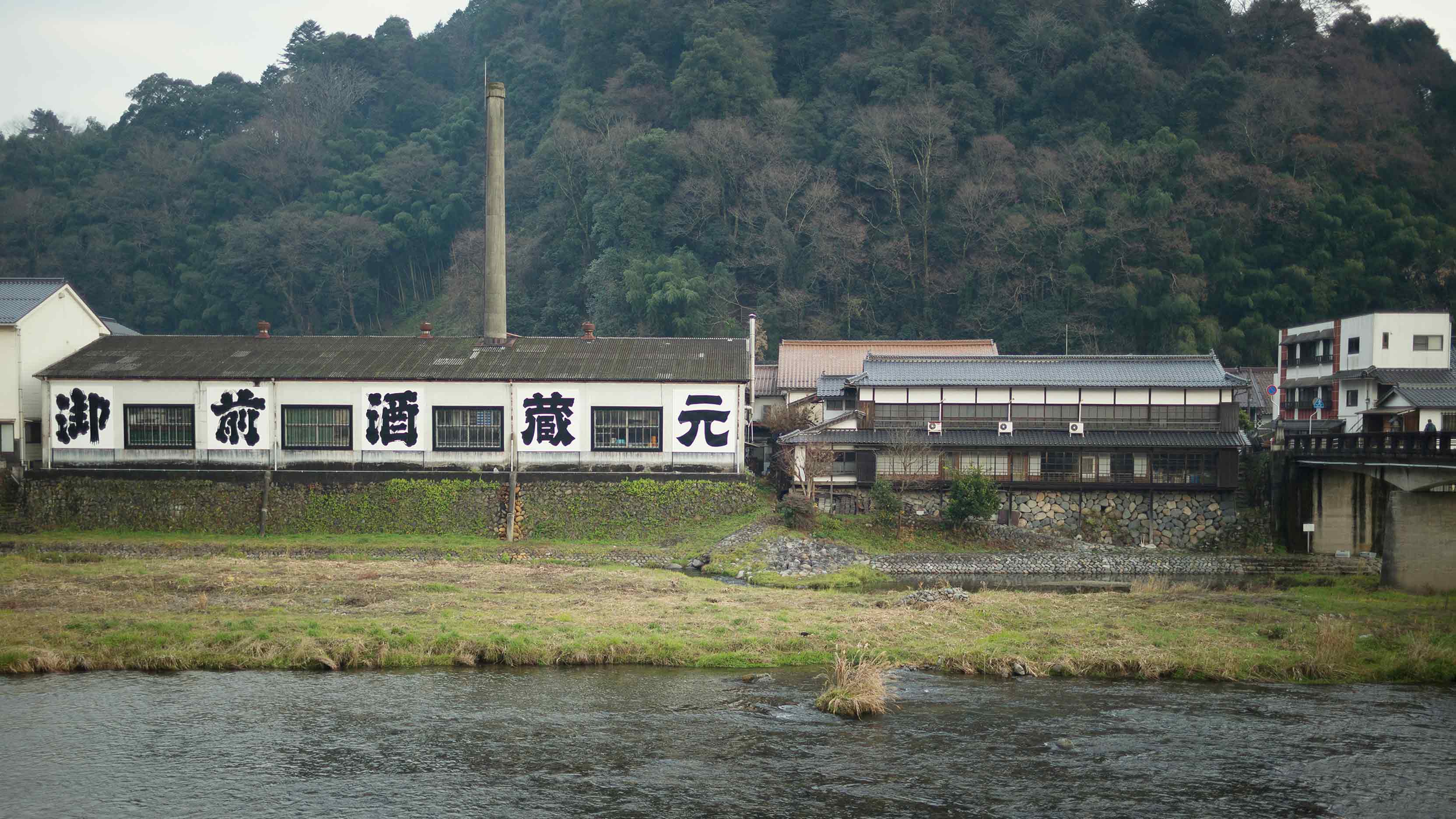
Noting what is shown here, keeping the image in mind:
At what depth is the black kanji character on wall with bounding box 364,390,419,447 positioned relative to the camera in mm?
37000

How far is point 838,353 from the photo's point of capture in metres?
48.6

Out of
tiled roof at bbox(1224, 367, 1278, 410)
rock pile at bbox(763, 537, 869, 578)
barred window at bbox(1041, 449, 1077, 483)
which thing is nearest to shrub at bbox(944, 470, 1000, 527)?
barred window at bbox(1041, 449, 1077, 483)

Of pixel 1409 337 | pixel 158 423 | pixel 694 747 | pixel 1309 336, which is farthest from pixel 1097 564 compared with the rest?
pixel 158 423

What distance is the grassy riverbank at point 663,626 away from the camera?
70.5ft

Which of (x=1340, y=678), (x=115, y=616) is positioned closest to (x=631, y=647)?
(x=115, y=616)

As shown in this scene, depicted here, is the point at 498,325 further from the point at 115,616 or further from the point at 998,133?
the point at 998,133

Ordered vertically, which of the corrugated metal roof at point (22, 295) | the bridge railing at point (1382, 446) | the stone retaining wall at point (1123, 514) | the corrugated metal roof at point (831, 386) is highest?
the corrugated metal roof at point (22, 295)

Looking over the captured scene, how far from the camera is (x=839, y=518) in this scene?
36375mm

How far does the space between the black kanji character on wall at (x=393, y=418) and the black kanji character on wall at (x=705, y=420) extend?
902cm

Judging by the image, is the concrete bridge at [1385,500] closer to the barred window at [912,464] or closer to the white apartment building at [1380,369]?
the white apartment building at [1380,369]

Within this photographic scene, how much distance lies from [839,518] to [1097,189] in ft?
98.7

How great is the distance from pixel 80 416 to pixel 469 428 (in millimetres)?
13303

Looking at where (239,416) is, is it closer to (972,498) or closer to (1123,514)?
(972,498)

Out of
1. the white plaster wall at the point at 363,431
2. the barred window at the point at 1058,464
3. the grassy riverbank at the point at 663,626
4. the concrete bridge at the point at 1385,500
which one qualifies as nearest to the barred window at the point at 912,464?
the barred window at the point at 1058,464
